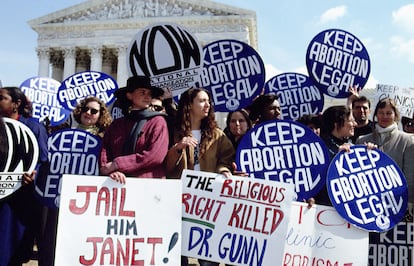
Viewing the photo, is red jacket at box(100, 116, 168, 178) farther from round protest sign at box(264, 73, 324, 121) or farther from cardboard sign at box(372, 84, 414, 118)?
cardboard sign at box(372, 84, 414, 118)

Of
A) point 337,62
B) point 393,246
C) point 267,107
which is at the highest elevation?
point 337,62

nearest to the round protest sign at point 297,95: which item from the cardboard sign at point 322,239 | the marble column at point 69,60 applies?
the cardboard sign at point 322,239

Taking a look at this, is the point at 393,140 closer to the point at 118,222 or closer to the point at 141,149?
the point at 141,149

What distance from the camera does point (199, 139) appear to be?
3.78 meters

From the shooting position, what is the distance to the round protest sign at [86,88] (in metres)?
6.10

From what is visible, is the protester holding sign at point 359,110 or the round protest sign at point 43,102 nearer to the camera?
the protester holding sign at point 359,110

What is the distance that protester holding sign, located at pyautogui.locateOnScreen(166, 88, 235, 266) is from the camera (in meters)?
3.64

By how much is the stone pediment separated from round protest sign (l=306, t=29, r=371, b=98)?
113 feet

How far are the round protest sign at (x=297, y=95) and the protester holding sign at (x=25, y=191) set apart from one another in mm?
3103

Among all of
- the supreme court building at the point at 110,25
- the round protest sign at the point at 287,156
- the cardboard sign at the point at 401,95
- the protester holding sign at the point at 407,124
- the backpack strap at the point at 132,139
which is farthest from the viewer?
the supreme court building at the point at 110,25

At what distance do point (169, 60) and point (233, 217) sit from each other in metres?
1.68

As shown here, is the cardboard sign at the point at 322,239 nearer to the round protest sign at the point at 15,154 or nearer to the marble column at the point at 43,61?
the round protest sign at the point at 15,154

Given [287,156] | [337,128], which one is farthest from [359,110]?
[287,156]

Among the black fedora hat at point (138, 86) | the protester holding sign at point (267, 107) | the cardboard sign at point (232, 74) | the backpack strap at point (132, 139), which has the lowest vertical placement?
the backpack strap at point (132, 139)
